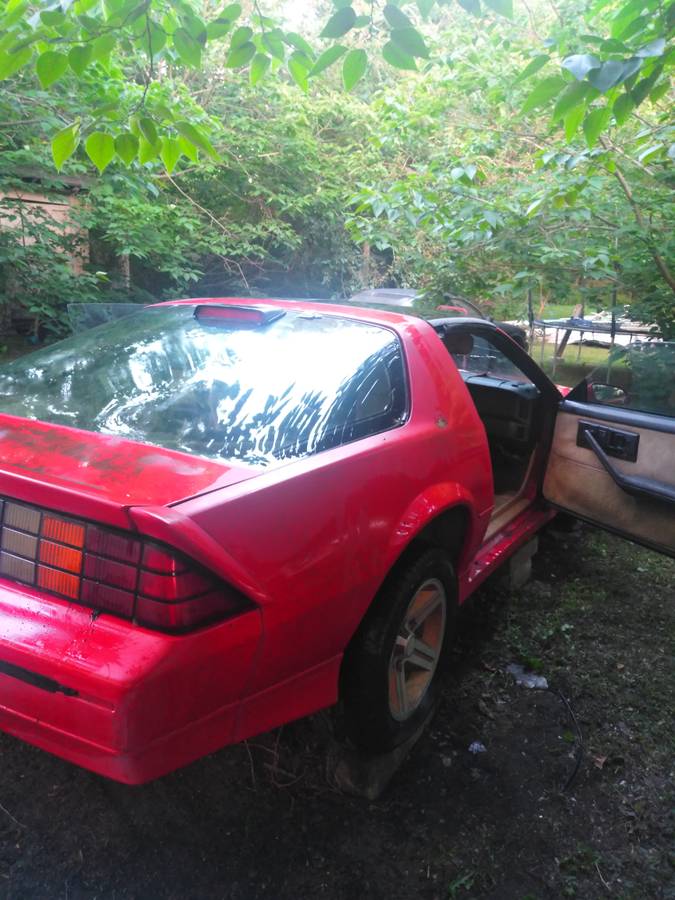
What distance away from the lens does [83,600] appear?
4.82 feet

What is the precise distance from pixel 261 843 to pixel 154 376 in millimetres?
1502

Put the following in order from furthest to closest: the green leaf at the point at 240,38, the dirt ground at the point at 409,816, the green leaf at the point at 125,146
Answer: the green leaf at the point at 125,146 < the green leaf at the point at 240,38 < the dirt ground at the point at 409,816

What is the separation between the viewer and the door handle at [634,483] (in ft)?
9.14

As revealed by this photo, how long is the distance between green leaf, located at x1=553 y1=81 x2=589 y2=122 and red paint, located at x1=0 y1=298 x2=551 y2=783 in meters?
1.29

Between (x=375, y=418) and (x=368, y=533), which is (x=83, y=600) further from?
(x=375, y=418)

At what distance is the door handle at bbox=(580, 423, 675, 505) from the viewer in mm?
2787

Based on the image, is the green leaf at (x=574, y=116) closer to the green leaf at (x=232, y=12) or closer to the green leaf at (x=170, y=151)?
the green leaf at (x=232, y=12)

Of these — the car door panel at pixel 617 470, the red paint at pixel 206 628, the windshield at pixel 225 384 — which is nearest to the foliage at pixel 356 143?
the windshield at pixel 225 384

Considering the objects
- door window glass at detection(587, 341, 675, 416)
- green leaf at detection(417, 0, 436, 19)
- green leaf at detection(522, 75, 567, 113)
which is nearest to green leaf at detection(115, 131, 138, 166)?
green leaf at detection(417, 0, 436, 19)

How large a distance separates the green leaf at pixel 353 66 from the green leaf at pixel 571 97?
0.73 m

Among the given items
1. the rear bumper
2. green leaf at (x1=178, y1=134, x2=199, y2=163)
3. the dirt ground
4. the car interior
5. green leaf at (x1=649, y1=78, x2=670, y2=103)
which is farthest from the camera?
the car interior

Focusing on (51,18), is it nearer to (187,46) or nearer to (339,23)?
(187,46)

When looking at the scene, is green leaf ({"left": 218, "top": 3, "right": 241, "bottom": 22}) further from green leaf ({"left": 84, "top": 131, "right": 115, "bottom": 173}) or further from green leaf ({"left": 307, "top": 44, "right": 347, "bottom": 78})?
green leaf ({"left": 84, "top": 131, "right": 115, "bottom": 173})

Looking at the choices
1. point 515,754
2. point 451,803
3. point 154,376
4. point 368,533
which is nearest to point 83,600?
point 368,533
